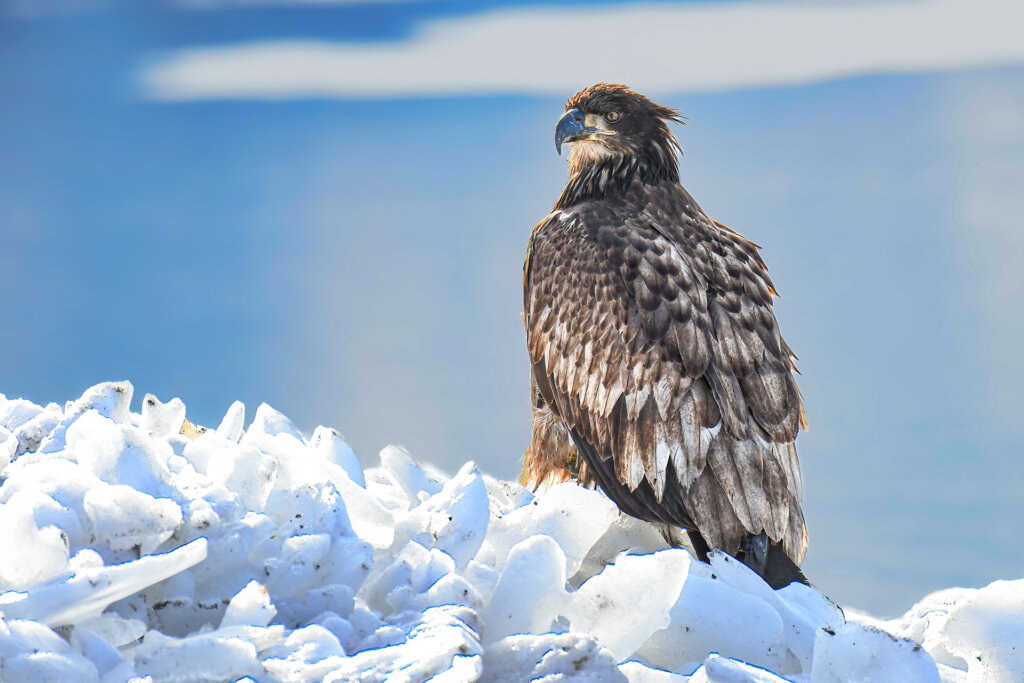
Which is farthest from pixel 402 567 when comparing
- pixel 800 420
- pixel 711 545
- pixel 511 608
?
pixel 800 420

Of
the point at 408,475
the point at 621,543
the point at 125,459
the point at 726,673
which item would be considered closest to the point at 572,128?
the point at 621,543

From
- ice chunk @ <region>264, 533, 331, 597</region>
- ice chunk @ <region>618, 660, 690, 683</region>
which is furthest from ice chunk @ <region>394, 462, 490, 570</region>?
ice chunk @ <region>618, 660, 690, 683</region>

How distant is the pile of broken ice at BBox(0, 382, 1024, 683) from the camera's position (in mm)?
2352

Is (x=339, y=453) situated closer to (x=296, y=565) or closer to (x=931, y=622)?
(x=296, y=565)

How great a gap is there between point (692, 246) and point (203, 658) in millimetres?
4138

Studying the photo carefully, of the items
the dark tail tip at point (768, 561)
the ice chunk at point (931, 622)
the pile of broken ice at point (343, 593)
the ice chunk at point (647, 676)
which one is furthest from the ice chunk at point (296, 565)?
the dark tail tip at point (768, 561)

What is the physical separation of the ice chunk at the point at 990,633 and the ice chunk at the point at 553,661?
48.5 inches

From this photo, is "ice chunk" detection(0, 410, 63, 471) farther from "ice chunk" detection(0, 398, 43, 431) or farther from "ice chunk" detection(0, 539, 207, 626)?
"ice chunk" detection(0, 539, 207, 626)

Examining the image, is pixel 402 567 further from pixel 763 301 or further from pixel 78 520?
pixel 763 301

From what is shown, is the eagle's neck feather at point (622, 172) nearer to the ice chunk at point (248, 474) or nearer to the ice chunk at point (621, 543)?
the ice chunk at point (621, 543)

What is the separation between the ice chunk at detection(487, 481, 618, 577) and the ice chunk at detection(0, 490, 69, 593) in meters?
1.50

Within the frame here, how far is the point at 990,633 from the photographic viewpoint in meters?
3.07

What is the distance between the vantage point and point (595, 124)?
675 cm

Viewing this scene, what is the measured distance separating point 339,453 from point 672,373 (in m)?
2.16
